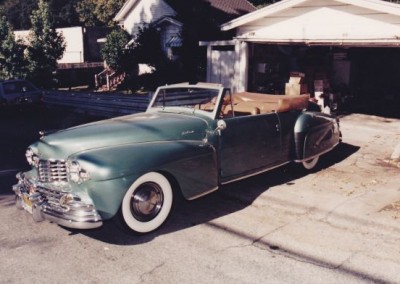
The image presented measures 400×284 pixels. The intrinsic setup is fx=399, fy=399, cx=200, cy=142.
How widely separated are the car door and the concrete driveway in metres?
0.51

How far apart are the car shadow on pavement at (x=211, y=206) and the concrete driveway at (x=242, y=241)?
0.02 metres

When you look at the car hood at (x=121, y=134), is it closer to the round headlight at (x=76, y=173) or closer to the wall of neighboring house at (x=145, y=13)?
the round headlight at (x=76, y=173)

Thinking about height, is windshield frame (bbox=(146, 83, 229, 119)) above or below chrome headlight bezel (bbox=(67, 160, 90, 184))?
above

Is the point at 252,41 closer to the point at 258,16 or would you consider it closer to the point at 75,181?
the point at 258,16

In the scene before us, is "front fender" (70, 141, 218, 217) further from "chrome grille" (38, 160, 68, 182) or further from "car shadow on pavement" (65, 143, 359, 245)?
"car shadow on pavement" (65, 143, 359, 245)

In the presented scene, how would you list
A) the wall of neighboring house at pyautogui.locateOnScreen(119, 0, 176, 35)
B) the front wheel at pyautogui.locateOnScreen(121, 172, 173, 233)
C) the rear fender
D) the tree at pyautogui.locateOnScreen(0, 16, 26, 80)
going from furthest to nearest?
1. the wall of neighboring house at pyautogui.locateOnScreen(119, 0, 176, 35)
2. the tree at pyautogui.locateOnScreen(0, 16, 26, 80)
3. the rear fender
4. the front wheel at pyautogui.locateOnScreen(121, 172, 173, 233)

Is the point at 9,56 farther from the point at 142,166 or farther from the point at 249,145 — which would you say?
the point at 142,166

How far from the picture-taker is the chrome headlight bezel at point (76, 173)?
4.46 m

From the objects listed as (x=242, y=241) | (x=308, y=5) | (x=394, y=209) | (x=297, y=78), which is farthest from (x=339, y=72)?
(x=242, y=241)

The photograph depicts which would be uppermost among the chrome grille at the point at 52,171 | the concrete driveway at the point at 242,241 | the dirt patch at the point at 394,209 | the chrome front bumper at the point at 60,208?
the chrome grille at the point at 52,171

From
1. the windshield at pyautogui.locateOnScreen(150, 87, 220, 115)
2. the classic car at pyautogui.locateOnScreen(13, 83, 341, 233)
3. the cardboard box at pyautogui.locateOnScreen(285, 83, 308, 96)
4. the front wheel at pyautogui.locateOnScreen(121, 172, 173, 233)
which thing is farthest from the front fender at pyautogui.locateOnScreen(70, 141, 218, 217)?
the cardboard box at pyautogui.locateOnScreen(285, 83, 308, 96)

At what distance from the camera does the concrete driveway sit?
13.4 ft

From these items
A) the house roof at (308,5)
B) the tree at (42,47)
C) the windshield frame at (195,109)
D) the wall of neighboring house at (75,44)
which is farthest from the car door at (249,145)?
the wall of neighboring house at (75,44)

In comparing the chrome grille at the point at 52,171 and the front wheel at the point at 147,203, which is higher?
the chrome grille at the point at 52,171
